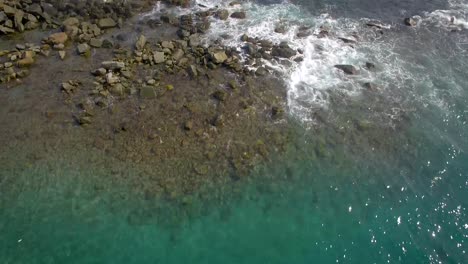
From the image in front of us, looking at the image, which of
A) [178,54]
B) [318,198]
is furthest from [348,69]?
[178,54]

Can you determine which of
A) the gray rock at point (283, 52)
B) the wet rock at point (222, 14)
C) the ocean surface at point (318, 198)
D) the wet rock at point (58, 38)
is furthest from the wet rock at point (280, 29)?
the wet rock at point (58, 38)

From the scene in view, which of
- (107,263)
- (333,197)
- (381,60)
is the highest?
(381,60)

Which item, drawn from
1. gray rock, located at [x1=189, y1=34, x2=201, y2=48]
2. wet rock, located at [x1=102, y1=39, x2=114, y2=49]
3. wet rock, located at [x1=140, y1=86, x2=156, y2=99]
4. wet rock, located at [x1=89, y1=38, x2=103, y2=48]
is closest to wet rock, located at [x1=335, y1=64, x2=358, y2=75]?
gray rock, located at [x1=189, y1=34, x2=201, y2=48]

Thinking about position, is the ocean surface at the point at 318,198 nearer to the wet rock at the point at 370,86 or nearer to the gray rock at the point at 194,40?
the wet rock at the point at 370,86

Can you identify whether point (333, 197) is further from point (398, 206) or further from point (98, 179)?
point (98, 179)

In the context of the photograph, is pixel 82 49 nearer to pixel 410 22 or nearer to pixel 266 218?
pixel 266 218

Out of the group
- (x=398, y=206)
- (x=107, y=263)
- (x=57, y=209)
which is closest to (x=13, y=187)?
(x=57, y=209)

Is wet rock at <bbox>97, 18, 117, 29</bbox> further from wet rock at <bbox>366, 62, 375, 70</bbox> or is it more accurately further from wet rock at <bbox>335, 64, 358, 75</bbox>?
wet rock at <bbox>366, 62, 375, 70</bbox>

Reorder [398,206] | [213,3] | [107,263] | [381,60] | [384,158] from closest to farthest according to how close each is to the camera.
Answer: [107,263]
[398,206]
[384,158]
[381,60]
[213,3]
